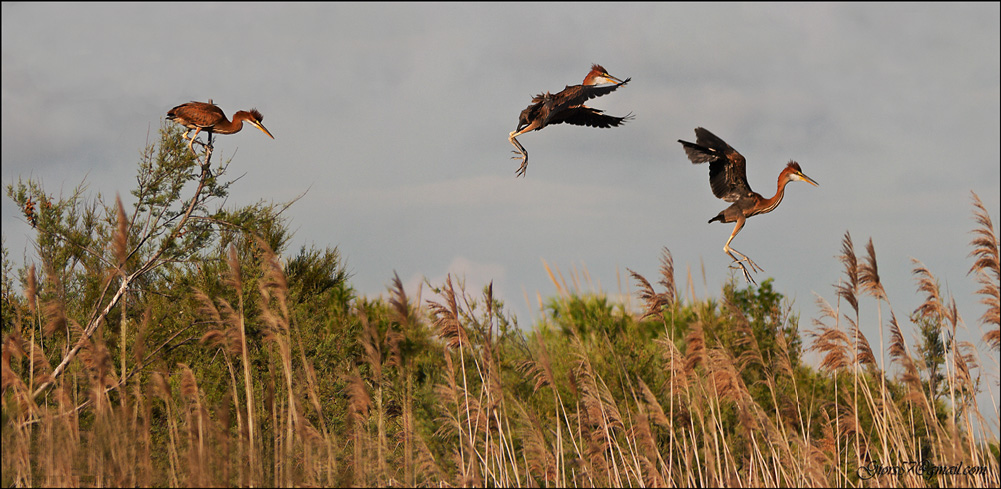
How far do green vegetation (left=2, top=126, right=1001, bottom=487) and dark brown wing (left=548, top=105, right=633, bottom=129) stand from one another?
8.11ft

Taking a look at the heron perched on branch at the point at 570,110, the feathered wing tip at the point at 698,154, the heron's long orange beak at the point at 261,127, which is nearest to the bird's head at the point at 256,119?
the heron's long orange beak at the point at 261,127

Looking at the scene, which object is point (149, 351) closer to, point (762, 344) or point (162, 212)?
point (162, 212)

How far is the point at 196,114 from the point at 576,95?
13.9 feet

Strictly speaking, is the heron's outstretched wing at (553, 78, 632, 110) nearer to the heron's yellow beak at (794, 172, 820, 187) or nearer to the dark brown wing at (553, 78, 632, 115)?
the dark brown wing at (553, 78, 632, 115)

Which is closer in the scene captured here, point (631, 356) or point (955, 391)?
point (955, 391)

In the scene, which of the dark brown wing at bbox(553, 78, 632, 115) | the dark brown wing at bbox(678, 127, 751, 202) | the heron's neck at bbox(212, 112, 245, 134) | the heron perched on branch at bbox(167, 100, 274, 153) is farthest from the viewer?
the heron's neck at bbox(212, 112, 245, 134)

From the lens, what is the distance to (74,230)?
13.7 m

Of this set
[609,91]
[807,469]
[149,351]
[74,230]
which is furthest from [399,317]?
[74,230]

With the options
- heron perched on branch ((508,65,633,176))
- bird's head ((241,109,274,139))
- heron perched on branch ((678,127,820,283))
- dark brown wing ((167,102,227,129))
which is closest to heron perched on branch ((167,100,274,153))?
dark brown wing ((167,102,227,129))

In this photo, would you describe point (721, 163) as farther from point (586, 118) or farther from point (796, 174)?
point (586, 118)

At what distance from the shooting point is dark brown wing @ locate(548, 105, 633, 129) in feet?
33.2

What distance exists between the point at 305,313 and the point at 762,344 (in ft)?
24.9

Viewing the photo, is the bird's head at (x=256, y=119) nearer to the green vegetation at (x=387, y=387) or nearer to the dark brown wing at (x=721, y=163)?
the green vegetation at (x=387, y=387)

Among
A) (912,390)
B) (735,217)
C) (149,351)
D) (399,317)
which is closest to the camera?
(399,317)
